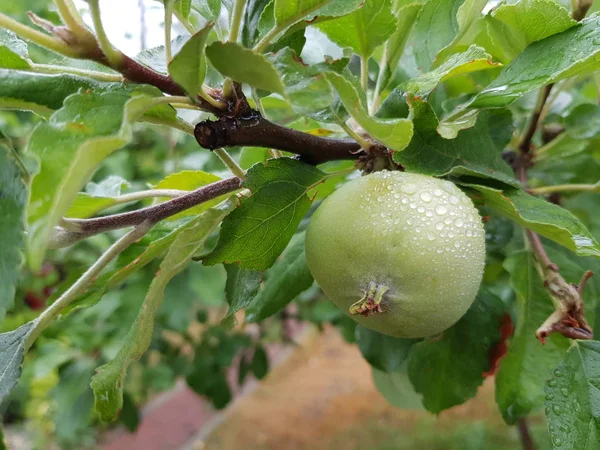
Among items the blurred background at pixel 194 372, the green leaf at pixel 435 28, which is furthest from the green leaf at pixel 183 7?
the green leaf at pixel 435 28

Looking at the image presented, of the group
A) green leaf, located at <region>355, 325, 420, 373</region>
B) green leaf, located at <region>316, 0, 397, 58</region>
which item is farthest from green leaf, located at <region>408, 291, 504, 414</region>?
green leaf, located at <region>316, 0, 397, 58</region>

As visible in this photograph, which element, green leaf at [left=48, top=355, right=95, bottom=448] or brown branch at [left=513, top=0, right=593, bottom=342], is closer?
brown branch at [left=513, top=0, right=593, bottom=342]

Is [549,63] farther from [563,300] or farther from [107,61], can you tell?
[107,61]

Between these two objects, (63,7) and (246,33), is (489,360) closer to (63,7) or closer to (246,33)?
(246,33)

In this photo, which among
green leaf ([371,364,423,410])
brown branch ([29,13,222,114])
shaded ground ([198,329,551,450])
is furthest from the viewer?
shaded ground ([198,329,551,450])

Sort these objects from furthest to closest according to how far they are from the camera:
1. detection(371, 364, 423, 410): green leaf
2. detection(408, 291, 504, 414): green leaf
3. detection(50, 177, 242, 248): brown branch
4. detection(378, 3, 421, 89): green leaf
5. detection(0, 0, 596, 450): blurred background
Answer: detection(0, 0, 596, 450): blurred background, detection(371, 364, 423, 410): green leaf, detection(408, 291, 504, 414): green leaf, detection(378, 3, 421, 89): green leaf, detection(50, 177, 242, 248): brown branch

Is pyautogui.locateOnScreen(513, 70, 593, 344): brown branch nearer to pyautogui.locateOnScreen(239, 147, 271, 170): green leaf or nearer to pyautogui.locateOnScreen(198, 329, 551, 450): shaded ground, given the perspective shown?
pyautogui.locateOnScreen(239, 147, 271, 170): green leaf

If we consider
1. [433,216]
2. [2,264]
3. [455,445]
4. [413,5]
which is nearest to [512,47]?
[413,5]
